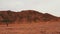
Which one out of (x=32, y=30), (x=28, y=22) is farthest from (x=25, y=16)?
(x=32, y=30)

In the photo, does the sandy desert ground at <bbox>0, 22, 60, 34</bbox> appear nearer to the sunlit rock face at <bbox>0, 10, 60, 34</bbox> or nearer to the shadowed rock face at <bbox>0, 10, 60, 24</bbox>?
the sunlit rock face at <bbox>0, 10, 60, 34</bbox>

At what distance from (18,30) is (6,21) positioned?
17.5 feet

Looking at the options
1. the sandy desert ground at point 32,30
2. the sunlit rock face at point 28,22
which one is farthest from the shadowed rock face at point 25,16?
the sandy desert ground at point 32,30

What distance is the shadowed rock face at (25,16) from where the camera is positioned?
1181 inches

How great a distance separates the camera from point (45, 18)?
1211 inches

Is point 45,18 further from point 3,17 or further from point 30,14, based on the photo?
point 3,17

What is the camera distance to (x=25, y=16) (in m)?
31.9

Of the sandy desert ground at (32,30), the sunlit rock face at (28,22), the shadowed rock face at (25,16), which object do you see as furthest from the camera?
the shadowed rock face at (25,16)

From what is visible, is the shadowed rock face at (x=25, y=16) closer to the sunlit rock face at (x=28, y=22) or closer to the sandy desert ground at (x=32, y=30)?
the sunlit rock face at (x=28, y=22)

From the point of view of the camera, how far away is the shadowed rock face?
98.4ft

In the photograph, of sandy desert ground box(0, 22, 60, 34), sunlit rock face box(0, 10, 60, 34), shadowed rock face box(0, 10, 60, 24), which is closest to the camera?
sandy desert ground box(0, 22, 60, 34)

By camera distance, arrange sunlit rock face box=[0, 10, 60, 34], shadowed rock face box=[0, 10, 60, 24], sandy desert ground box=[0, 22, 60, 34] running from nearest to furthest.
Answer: sandy desert ground box=[0, 22, 60, 34] < sunlit rock face box=[0, 10, 60, 34] < shadowed rock face box=[0, 10, 60, 24]

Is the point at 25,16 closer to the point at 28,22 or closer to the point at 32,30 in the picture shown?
the point at 28,22

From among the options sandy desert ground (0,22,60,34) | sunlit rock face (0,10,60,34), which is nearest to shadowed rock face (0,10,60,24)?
sunlit rock face (0,10,60,34)
